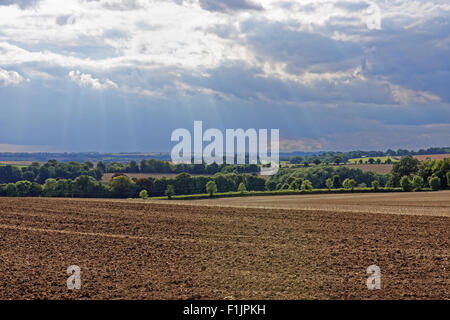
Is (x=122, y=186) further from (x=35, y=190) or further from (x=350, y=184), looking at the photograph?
(x=350, y=184)

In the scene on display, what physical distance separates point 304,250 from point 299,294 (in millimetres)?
5916

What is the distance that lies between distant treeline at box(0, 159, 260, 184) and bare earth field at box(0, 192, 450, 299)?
44623 mm

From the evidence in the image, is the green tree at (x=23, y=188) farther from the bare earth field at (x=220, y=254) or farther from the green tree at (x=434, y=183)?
the green tree at (x=434, y=183)

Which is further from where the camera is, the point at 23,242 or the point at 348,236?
the point at 348,236

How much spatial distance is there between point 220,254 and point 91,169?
72.8m

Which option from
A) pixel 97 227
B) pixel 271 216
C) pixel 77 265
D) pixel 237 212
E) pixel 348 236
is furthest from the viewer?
pixel 237 212

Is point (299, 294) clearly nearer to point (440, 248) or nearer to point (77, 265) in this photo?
point (77, 265)

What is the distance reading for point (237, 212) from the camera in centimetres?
3030

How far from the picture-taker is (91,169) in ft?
279

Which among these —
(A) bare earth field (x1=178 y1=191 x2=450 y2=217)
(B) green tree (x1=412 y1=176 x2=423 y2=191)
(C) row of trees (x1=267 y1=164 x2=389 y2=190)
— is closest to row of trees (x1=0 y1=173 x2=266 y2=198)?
(C) row of trees (x1=267 y1=164 x2=389 y2=190)

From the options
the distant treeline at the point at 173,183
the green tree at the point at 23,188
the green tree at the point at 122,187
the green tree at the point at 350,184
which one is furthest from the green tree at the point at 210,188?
the green tree at the point at 23,188

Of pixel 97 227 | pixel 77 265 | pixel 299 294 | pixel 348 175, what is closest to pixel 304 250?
pixel 299 294

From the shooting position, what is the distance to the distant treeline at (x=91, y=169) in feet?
227

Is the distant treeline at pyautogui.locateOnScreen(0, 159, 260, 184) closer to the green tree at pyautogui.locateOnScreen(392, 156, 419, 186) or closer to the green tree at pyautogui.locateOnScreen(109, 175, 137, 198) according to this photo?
the green tree at pyautogui.locateOnScreen(109, 175, 137, 198)
